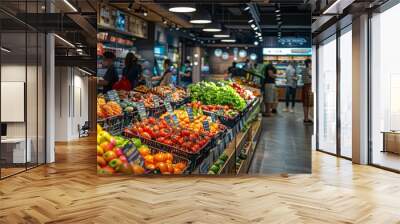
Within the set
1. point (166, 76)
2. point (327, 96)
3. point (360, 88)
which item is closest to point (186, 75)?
point (166, 76)

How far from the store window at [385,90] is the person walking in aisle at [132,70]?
4.13 meters

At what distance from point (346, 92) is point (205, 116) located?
4.43 metres

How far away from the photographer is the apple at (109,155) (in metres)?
7.20

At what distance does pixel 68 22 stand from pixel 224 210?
20.7ft

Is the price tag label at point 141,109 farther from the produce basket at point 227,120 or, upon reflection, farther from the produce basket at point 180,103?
the produce basket at point 227,120

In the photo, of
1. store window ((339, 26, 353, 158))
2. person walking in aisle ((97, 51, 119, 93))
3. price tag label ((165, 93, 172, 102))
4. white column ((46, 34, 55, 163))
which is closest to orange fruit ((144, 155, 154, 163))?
price tag label ((165, 93, 172, 102))

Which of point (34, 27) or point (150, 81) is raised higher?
point (34, 27)

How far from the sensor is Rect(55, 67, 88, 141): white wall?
1553 centimetres

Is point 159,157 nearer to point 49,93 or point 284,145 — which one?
point 284,145

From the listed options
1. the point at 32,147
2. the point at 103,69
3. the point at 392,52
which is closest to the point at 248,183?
the point at 103,69

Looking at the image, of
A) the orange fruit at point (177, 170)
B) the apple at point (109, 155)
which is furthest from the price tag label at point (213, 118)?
the apple at point (109, 155)

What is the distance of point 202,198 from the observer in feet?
19.4

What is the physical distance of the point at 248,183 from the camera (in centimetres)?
696

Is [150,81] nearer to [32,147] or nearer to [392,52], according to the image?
[32,147]
